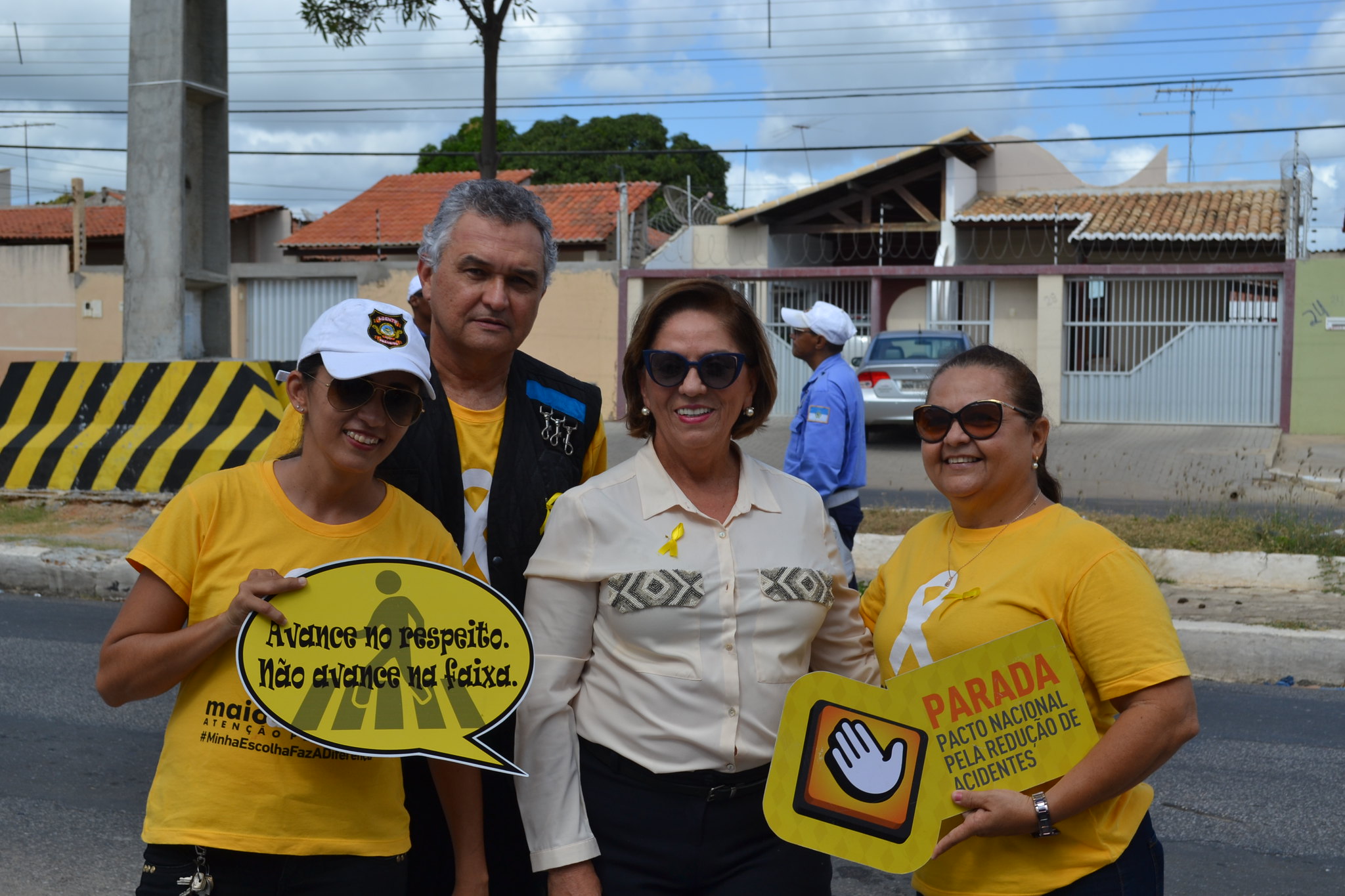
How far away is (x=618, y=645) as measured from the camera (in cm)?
226

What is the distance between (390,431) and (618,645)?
0.57 metres

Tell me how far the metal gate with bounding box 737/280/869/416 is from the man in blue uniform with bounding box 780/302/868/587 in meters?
14.8

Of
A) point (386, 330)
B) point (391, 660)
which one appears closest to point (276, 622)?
point (391, 660)

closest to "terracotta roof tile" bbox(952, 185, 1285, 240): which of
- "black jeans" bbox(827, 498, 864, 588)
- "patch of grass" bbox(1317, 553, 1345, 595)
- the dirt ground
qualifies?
"patch of grass" bbox(1317, 553, 1345, 595)

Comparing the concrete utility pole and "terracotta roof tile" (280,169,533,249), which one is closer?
the concrete utility pole

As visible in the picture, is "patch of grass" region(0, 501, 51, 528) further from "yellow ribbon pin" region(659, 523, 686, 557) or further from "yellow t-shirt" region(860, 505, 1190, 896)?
"yellow t-shirt" region(860, 505, 1190, 896)

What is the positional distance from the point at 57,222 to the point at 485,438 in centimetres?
4008

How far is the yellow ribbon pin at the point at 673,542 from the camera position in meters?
2.26

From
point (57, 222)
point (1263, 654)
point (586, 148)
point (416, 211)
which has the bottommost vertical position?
point (1263, 654)

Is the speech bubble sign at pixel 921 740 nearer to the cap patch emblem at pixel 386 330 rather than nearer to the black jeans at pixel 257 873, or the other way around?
the black jeans at pixel 257 873

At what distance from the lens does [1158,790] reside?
486 centimetres

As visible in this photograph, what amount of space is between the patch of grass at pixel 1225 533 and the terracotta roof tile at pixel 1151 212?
1738cm

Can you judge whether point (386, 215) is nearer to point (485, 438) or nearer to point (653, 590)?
point (485, 438)

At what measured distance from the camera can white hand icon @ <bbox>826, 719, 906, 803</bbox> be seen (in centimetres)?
211
